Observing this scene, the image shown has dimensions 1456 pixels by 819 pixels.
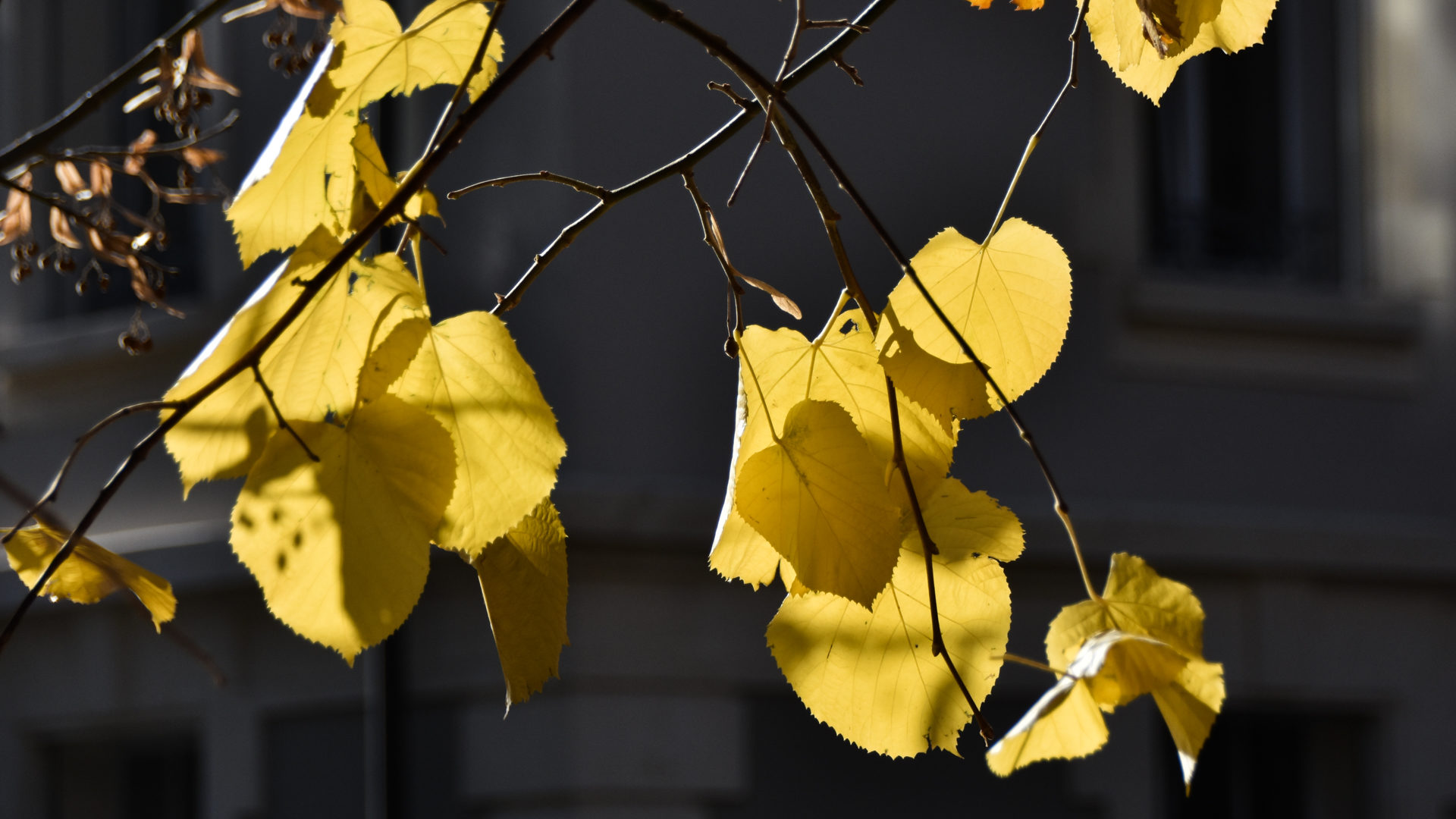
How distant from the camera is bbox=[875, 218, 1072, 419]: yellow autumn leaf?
0.44 meters

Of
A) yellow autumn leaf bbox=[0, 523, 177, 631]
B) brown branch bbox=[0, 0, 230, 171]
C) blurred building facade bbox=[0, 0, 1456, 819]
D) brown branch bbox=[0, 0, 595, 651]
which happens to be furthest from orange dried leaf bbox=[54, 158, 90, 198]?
blurred building facade bbox=[0, 0, 1456, 819]

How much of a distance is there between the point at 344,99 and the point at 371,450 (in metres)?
0.14

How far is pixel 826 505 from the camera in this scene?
0.40m

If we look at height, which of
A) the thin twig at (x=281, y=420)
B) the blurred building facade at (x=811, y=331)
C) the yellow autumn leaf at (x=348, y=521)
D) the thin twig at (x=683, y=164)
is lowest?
the blurred building facade at (x=811, y=331)

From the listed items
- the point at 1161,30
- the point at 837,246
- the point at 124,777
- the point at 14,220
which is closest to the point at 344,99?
the point at 837,246

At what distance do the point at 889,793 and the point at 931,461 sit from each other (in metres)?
2.64

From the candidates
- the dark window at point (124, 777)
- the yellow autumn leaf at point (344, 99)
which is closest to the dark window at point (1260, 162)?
the dark window at point (124, 777)

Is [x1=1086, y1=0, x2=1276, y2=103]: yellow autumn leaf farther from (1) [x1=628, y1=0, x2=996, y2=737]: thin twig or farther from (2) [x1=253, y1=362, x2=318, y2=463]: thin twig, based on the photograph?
(2) [x1=253, y1=362, x2=318, y2=463]: thin twig

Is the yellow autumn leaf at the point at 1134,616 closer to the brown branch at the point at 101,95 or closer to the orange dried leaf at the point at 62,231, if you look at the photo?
the brown branch at the point at 101,95

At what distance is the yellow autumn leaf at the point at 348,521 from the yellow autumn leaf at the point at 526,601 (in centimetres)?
5

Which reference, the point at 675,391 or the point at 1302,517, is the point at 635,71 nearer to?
the point at 675,391

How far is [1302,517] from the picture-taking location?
3318 millimetres

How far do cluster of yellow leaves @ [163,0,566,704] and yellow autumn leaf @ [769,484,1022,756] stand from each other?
0.09 m

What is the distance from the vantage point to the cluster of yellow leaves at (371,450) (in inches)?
14.1
